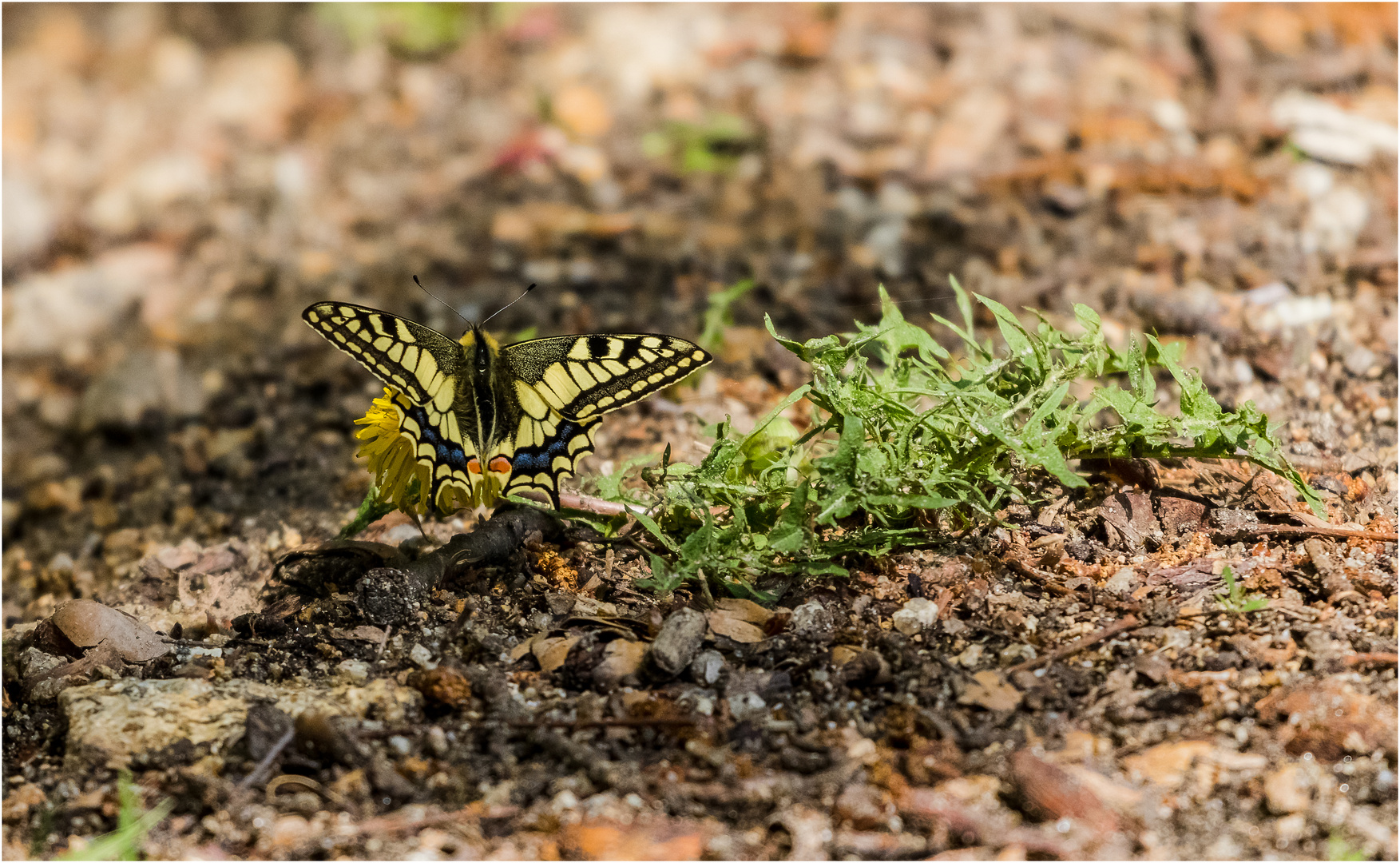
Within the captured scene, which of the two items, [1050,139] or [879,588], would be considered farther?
[1050,139]

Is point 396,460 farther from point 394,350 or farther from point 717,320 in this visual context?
point 717,320

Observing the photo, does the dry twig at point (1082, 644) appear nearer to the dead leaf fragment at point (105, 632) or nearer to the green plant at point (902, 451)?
the green plant at point (902, 451)

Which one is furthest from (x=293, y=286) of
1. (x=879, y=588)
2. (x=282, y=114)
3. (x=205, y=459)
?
(x=879, y=588)

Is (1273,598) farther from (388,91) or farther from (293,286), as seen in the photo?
(388,91)

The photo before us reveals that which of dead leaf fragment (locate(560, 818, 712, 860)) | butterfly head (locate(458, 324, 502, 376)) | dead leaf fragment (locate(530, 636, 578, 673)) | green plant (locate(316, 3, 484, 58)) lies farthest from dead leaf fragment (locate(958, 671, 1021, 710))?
green plant (locate(316, 3, 484, 58))

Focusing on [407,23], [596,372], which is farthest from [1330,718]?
[407,23]

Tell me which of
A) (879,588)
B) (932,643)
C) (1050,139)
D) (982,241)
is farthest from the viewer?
(1050,139)

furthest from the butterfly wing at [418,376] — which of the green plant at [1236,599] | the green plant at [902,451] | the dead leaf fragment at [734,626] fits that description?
the green plant at [1236,599]

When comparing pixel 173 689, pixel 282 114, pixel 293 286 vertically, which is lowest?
pixel 173 689
